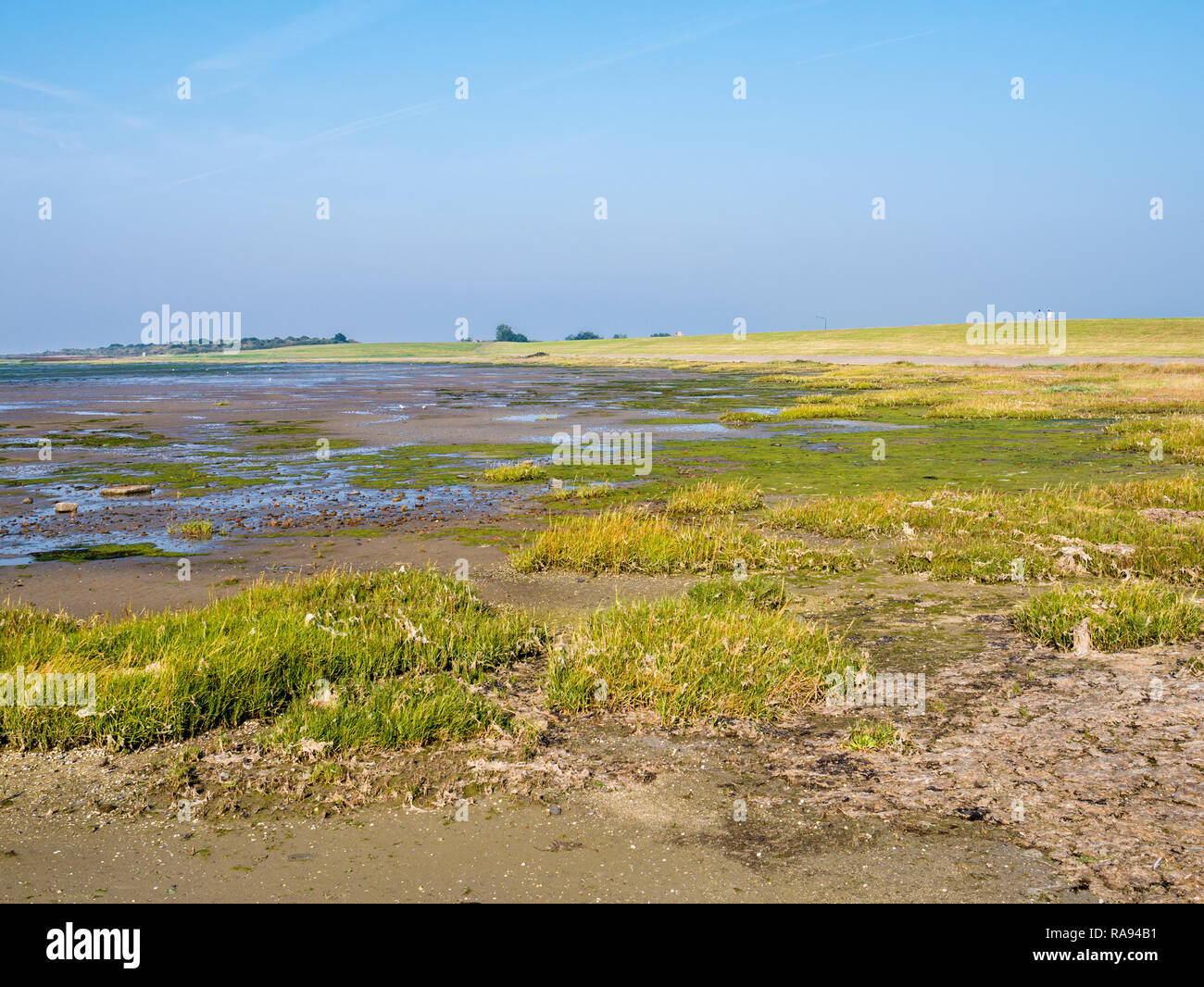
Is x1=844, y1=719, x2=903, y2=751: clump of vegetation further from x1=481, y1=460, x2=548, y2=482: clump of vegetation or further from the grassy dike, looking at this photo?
the grassy dike

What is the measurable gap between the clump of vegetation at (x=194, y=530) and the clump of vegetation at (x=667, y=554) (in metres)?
5.43

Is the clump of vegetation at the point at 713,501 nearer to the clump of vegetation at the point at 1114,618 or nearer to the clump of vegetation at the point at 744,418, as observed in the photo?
the clump of vegetation at the point at 1114,618

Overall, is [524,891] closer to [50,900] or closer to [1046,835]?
[50,900]

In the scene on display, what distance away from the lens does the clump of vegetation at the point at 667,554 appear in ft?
39.6

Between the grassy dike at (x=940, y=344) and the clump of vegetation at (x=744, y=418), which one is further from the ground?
the grassy dike at (x=940, y=344)

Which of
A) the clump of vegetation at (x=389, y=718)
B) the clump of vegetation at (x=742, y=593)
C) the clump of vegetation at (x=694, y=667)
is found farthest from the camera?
the clump of vegetation at (x=742, y=593)

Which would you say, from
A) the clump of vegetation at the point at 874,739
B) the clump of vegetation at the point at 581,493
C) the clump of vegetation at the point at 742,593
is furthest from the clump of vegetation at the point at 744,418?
the clump of vegetation at the point at 874,739

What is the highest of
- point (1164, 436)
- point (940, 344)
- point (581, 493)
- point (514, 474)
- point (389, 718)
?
point (940, 344)

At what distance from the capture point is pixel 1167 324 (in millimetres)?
118500

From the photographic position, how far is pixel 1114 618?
883cm

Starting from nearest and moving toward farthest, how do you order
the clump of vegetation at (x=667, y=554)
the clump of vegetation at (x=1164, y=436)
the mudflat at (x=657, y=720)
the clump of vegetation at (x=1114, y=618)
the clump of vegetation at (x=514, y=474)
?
the mudflat at (x=657, y=720)
the clump of vegetation at (x=1114, y=618)
the clump of vegetation at (x=667, y=554)
the clump of vegetation at (x=514, y=474)
the clump of vegetation at (x=1164, y=436)

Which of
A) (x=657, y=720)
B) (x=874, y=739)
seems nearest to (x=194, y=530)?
(x=657, y=720)

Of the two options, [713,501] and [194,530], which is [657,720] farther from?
[194,530]

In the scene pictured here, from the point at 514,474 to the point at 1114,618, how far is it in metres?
13.9
